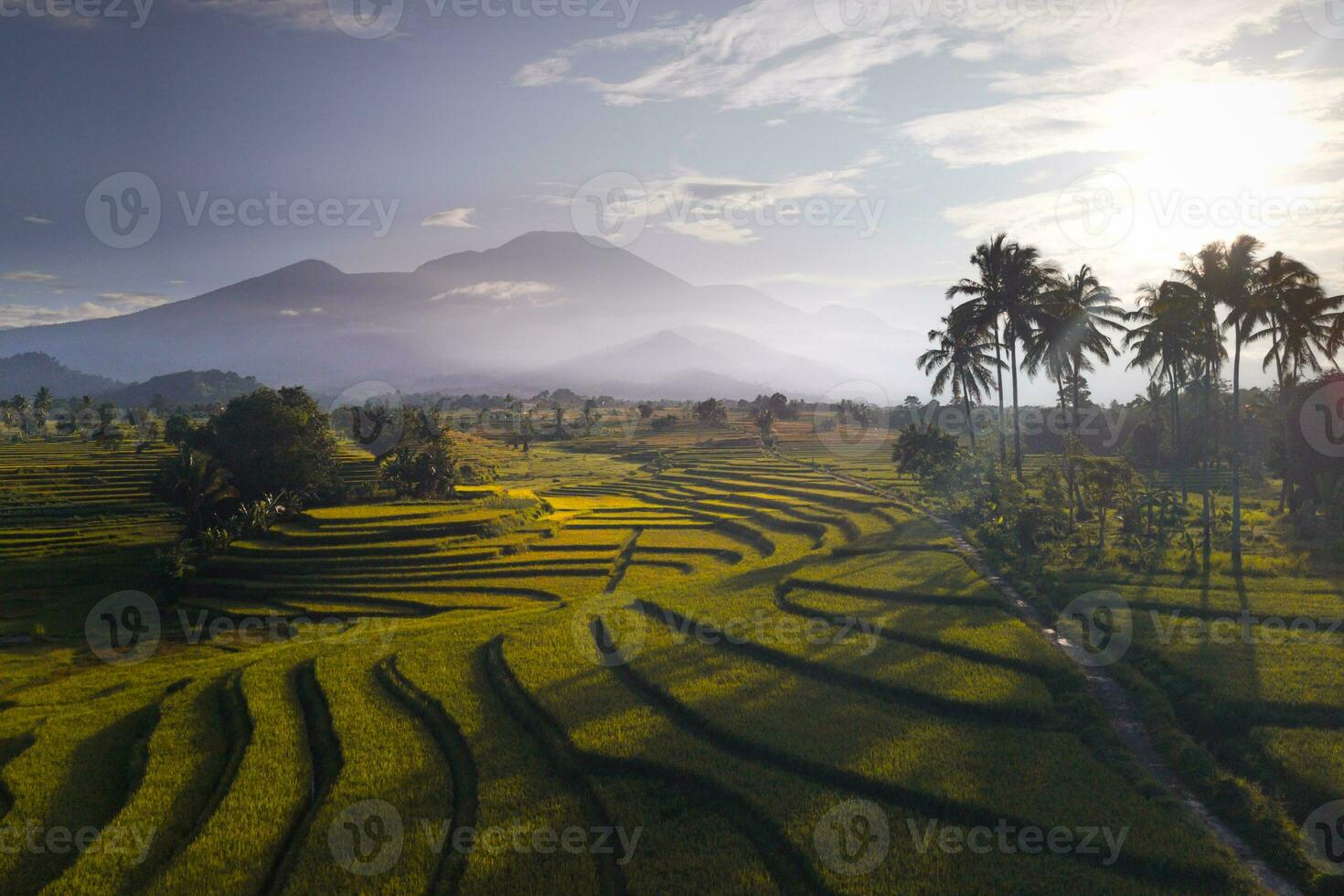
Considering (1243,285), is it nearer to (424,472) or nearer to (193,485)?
(424,472)

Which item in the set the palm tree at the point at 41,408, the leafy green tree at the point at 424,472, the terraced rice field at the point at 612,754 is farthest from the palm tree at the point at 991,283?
the palm tree at the point at 41,408

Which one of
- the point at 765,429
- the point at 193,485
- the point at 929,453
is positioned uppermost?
the point at 765,429

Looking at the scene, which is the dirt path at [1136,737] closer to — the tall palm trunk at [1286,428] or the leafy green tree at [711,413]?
the tall palm trunk at [1286,428]

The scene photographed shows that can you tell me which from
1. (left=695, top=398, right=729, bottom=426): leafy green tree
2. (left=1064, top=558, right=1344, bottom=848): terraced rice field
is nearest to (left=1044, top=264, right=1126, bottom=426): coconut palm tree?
(left=1064, top=558, right=1344, bottom=848): terraced rice field

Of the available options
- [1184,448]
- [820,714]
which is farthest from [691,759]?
[1184,448]

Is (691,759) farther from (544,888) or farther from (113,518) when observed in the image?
(113,518)

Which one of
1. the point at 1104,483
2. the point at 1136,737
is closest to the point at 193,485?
the point at 1136,737
